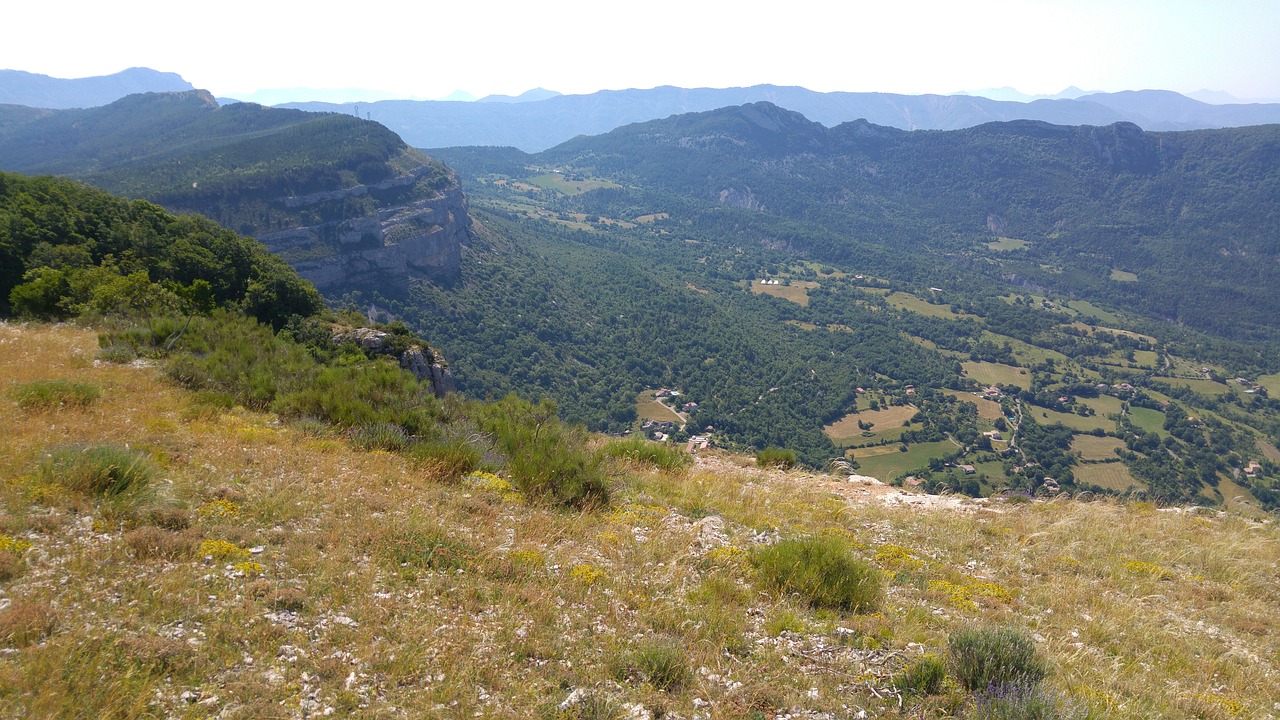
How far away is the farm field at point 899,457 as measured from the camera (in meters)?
62.5

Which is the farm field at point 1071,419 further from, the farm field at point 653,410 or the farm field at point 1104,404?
the farm field at point 653,410

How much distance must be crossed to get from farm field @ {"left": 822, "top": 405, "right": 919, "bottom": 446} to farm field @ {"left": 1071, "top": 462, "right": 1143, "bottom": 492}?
20.3m

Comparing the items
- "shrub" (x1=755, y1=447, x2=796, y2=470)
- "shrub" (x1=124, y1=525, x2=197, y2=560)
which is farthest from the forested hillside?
"shrub" (x1=124, y1=525, x2=197, y2=560)

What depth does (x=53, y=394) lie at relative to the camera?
877 centimetres

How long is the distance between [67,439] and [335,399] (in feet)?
13.6

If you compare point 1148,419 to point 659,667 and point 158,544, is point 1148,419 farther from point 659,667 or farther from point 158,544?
point 158,544

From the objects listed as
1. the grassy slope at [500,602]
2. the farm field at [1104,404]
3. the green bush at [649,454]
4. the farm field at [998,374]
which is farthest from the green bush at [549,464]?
the farm field at [998,374]

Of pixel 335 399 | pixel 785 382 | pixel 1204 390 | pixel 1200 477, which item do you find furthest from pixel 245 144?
pixel 1204 390

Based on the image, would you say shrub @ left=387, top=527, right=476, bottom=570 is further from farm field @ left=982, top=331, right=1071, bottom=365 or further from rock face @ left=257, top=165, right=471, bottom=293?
farm field @ left=982, top=331, right=1071, bottom=365

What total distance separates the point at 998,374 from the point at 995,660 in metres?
110

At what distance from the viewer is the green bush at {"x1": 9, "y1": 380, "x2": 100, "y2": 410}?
854 cm

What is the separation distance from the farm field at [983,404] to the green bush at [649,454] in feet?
267

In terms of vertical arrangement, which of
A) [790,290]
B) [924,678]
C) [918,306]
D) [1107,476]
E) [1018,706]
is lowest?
[1107,476]

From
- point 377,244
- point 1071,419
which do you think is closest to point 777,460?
point 377,244
